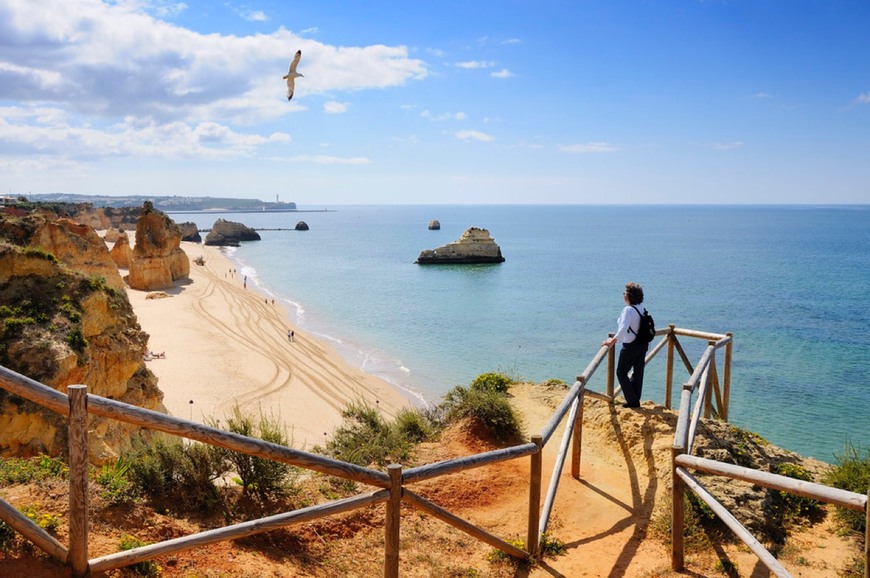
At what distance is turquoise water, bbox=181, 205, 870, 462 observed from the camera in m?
23.2

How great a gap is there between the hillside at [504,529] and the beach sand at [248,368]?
6136 millimetres

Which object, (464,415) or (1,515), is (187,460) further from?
(464,415)

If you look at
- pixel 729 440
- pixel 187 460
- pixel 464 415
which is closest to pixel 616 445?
pixel 729 440

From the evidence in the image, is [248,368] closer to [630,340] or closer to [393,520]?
[630,340]

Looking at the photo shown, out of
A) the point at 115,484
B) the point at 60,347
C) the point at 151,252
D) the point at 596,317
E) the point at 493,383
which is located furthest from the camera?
the point at 151,252

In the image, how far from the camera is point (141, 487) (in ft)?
17.9

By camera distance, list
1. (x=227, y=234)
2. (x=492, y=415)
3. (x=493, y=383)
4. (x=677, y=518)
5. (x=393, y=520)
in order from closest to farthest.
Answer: (x=393, y=520), (x=677, y=518), (x=492, y=415), (x=493, y=383), (x=227, y=234)

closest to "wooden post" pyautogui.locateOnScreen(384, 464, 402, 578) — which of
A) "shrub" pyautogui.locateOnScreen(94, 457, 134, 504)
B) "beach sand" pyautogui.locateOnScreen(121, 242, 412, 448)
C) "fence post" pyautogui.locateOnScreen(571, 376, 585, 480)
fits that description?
"shrub" pyautogui.locateOnScreen(94, 457, 134, 504)

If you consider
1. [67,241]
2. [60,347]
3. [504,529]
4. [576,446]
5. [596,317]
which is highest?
[67,241]

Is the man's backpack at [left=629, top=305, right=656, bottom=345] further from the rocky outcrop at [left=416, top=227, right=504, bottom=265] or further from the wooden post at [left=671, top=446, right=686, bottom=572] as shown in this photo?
the rocky outcrop at [left=416, top=227, right=504, bottom=265]

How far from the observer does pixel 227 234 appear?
363 feet

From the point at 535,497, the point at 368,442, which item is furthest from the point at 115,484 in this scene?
the point at 535,497

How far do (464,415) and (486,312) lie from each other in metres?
34.9

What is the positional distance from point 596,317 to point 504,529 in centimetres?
3553
